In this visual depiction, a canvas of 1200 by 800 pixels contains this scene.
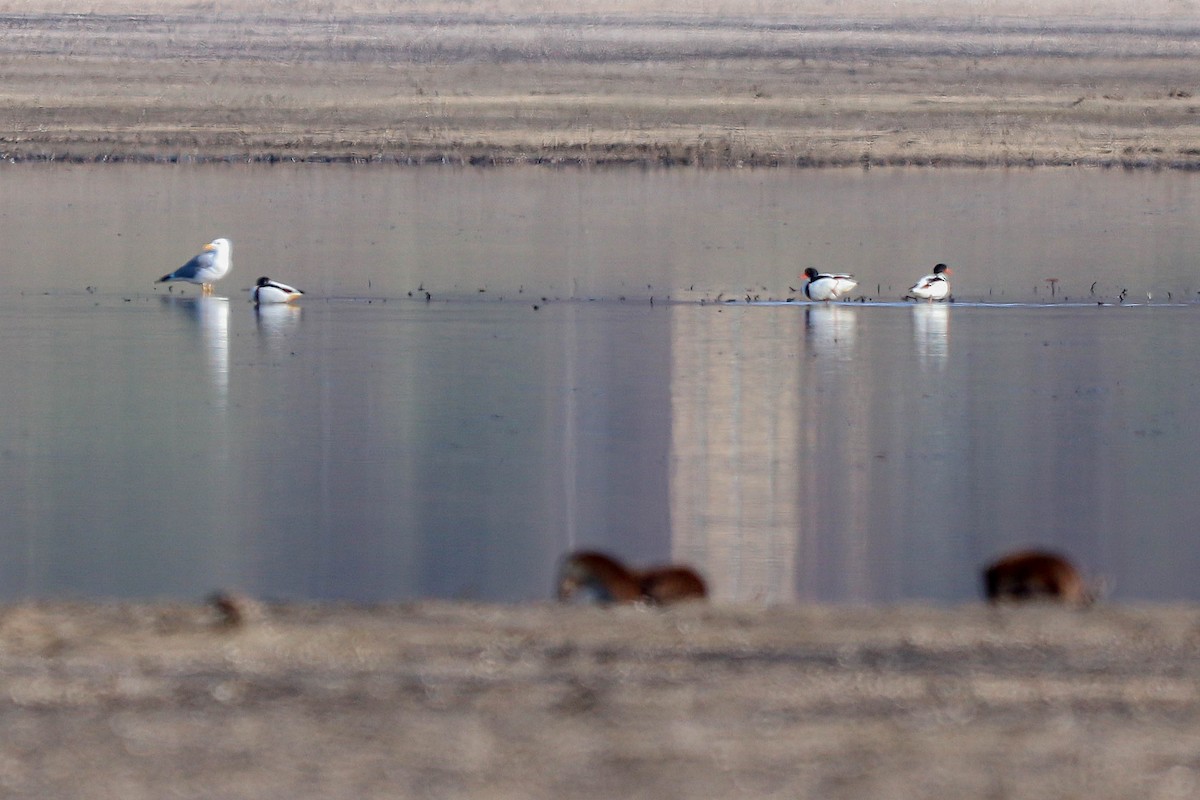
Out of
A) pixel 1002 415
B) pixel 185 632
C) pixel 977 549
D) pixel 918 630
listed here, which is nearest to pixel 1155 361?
pixel 1002 415

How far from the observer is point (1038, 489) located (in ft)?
31.7

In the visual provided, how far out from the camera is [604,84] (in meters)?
45.6

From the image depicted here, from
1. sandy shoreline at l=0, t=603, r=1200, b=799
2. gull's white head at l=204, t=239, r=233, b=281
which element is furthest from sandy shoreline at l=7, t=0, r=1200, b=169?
sandy shoreline at l=0, t=603, r=1200, b=799

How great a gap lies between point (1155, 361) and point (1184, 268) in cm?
699

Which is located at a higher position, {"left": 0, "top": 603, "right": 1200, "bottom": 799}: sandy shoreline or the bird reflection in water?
the bird reflection in water

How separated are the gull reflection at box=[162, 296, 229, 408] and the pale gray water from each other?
56 millimetres

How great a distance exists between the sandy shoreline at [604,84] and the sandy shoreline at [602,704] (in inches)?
1126

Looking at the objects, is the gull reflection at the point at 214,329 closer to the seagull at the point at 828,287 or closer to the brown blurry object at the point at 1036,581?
the seagull at the point at 828,287

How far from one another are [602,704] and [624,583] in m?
1.58

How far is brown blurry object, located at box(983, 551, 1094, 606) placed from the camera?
6703mm

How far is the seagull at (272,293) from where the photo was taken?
17.0 m

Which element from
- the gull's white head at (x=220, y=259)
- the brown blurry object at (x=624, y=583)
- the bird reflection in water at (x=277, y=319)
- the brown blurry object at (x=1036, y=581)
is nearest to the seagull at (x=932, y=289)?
the bird reflection in water at (x=277, y=319)

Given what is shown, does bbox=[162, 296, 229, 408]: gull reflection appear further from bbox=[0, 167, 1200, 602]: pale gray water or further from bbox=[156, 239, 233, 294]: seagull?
bbox=[156, 239, 233, 294]: seagull

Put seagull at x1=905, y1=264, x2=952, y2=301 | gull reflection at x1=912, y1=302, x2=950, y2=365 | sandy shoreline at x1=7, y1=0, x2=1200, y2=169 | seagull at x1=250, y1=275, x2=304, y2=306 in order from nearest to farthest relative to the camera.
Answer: gull reflection at x1=912, y1=302, x2=950, y2=365, seagull at x1=250, y1=275, x2=304, y2=306, seagull at x1=905, y1=264, x2=952, y2=301, sandy shoreline at x1=7, y1=0, x2=1200, y2=169
